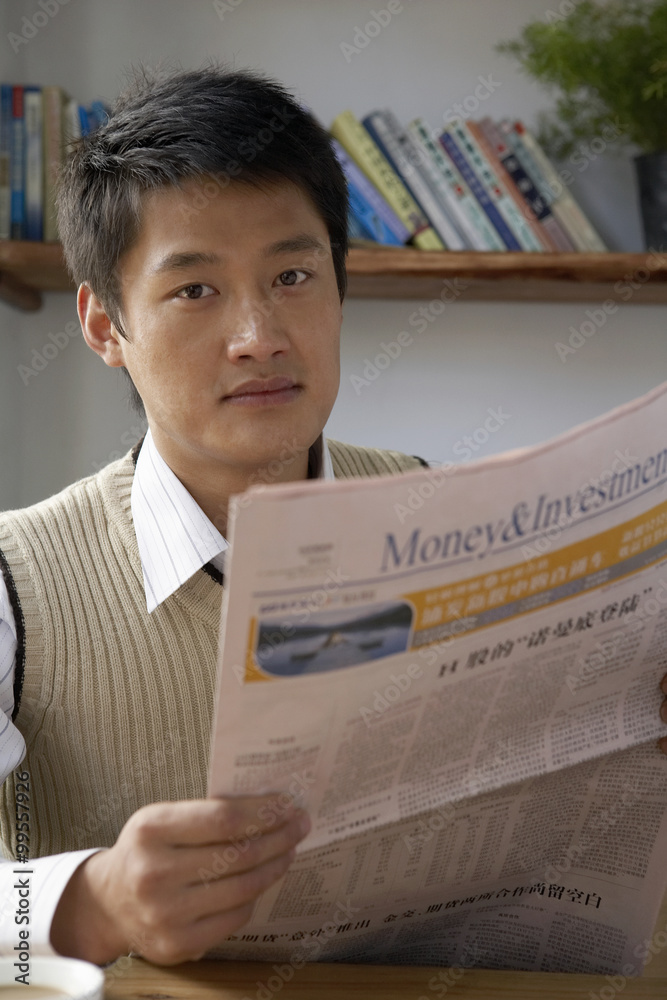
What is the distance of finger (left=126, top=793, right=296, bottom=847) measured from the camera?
544 millimetres

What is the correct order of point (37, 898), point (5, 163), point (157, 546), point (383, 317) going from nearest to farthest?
point (37, 898) → point (157, 546) → point (5, 163) → point (383, 317)

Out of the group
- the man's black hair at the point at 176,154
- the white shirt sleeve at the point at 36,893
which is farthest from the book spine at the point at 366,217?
the white shirt sleeve at the point at 36,893

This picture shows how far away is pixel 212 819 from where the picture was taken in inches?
21.4

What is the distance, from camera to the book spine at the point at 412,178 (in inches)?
70.4

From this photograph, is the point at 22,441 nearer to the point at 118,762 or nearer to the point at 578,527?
the point at 118,762

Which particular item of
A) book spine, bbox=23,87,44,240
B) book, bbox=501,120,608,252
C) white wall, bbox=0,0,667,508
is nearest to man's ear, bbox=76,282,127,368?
book spine, bbox=23,87,44,240

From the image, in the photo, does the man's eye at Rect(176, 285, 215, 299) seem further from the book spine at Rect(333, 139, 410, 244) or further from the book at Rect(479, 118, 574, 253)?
the book at Rect(479, 118, 574, 253)

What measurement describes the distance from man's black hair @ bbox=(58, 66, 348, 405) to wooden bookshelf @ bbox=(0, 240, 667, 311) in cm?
63

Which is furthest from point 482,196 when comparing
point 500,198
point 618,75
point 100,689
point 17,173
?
point 100,689

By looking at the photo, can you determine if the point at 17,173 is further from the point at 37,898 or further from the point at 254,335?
the point at 37,898

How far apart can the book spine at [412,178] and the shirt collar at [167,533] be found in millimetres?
928

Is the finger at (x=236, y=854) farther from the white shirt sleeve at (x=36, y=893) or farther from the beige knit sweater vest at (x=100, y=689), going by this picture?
the beige knit sweater vest at (x=100, y=689)

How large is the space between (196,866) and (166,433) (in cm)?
57

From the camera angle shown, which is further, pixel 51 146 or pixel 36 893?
pixel 51 146
